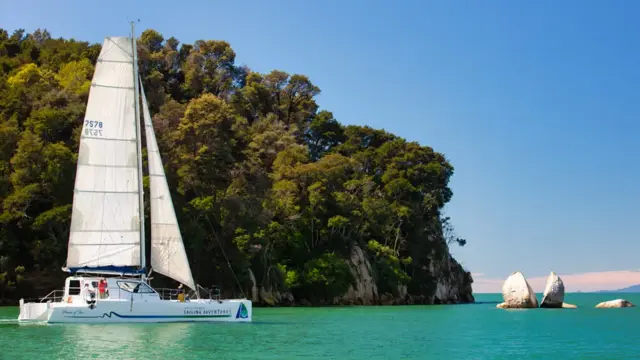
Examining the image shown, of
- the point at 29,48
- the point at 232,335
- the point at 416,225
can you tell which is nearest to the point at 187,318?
the point at 232,335

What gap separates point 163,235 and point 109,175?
3.60m

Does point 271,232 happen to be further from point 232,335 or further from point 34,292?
point 232,335

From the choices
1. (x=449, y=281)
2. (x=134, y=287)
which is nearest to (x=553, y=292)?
(x=449, y=281)

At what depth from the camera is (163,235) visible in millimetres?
34500

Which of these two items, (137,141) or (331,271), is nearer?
(137,141)

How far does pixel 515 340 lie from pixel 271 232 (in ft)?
105

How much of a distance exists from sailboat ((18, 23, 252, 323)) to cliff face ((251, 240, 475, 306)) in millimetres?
24672

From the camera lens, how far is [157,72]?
77.9 meters

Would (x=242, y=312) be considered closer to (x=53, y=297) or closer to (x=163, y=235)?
(x=163, y=235)

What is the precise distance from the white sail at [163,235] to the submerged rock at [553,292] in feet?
122

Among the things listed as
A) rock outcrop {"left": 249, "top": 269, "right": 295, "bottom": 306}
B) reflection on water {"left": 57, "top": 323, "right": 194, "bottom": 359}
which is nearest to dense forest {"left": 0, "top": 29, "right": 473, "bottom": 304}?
rock outcrop {"left": 249, "top": 269, "right": 295, "bottom": 306}

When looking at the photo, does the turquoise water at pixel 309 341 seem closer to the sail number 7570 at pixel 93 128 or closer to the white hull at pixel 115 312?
the white hull at pixel 115 312

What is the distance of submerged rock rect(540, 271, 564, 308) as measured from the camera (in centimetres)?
6266

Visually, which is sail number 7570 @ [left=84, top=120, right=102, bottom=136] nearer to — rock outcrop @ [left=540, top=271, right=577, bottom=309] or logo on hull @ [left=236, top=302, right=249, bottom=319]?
logo on hull @ [left=236, top=302, right=249, bottom=319]
